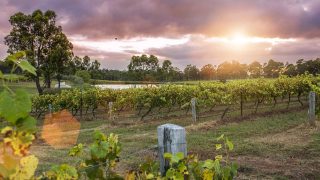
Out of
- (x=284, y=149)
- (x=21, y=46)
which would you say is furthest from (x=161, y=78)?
(x=284, y=149)

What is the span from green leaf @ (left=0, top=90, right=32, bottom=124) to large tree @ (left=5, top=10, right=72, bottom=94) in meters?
45.2

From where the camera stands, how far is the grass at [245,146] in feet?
29.5

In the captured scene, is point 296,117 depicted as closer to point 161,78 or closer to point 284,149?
point 284,149

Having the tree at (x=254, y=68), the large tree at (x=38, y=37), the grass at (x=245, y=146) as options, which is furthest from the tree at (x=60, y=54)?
the tree at (x=254, y=68)

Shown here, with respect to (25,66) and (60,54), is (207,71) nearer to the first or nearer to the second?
(60,54)

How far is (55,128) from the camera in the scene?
71.7 feet

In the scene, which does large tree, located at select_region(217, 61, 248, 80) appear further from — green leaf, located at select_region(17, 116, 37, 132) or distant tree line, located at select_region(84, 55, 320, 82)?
green leaf, located at select_region(17, 116, 37, 132)

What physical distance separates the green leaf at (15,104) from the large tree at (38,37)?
45.2m

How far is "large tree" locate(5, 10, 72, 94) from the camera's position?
45.4 meters

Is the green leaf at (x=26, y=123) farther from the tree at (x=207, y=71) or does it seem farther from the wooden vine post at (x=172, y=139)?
the tree at (x=207, y=71)

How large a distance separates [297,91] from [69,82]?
32671 millimetres

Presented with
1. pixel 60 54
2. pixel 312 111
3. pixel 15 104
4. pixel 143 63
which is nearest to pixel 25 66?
pixel 15 104

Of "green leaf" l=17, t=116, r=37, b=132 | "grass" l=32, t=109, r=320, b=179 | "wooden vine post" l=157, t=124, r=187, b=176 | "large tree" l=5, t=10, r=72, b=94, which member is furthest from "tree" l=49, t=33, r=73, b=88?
"green leaf" l=17, t=116, r=37, b=132

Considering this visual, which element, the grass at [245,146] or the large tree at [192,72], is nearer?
the grass at [245,146]
